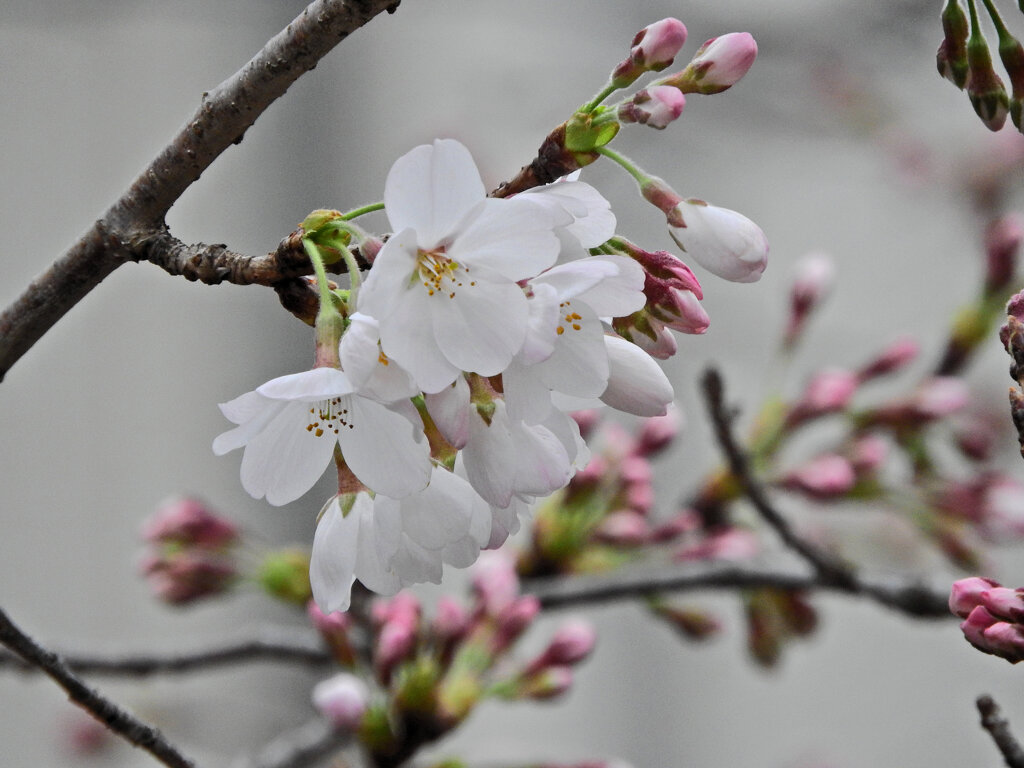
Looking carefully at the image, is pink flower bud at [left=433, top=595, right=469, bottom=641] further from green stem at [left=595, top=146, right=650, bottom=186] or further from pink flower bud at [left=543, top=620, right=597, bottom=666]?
green stem at [left=595, top=146, right=650, bottom=186]

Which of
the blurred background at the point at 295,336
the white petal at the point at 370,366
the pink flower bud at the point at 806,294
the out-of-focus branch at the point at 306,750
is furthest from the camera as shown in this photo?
the blurred background at the point at 295,336

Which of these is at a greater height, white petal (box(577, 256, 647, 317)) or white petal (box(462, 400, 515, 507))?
white petal (box(577, 256, 647, 317))

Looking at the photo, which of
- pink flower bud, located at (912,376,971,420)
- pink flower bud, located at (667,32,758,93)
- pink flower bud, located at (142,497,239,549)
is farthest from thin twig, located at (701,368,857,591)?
pink flower bud, located at (142,497,239,549)

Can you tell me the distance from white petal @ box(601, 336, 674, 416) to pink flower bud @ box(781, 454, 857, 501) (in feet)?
2.34

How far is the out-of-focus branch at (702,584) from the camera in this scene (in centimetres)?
85

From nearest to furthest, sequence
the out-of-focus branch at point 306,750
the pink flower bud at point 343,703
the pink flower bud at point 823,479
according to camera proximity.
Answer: the pink flower bud at point 343,703 < the out-of-focus branch at point 306,750 < the pink flower bud at point 823,479

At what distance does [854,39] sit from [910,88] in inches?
22.2

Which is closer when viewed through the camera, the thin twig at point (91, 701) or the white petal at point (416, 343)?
the white petal at point (416, 343)

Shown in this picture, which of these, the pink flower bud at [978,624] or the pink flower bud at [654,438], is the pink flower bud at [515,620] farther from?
the pink flower bud at [978,624]

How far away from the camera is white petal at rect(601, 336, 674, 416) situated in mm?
369

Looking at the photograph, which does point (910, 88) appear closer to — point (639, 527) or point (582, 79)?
point (582, 79)

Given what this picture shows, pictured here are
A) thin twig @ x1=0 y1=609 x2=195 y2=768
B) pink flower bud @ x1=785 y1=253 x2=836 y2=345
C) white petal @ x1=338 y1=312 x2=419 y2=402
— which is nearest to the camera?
white petal @ x1=338 y1=312 x2=419 y2=402

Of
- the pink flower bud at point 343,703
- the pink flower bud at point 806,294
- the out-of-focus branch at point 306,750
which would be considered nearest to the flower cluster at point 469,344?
the pink flower bud at point 343,703

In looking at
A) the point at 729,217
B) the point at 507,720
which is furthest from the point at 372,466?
the point at 507,720
